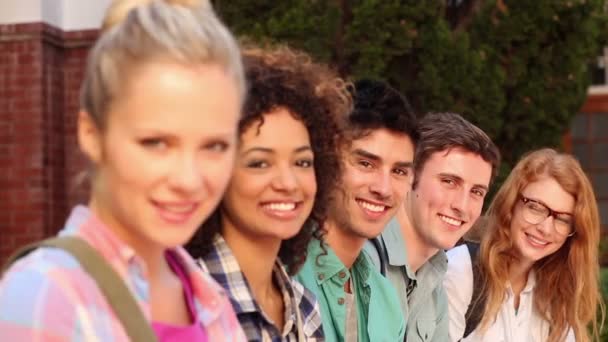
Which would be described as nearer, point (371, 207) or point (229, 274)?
point (229, 274)

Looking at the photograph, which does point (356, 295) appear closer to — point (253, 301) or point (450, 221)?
point (450, 221)

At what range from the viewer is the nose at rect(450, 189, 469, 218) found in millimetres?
3480

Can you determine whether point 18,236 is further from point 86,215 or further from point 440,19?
point 86,215

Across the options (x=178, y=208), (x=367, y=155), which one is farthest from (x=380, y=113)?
(x=178, y=208)

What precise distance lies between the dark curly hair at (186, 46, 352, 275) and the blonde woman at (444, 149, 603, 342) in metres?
1.66

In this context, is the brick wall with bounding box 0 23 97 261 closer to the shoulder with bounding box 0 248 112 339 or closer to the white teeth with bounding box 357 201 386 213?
the white teeth with bounding box 357 201 386 213

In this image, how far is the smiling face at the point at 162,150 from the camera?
4.53ft

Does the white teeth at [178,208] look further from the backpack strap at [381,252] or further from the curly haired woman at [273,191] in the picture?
the backpack strap at [381,252]

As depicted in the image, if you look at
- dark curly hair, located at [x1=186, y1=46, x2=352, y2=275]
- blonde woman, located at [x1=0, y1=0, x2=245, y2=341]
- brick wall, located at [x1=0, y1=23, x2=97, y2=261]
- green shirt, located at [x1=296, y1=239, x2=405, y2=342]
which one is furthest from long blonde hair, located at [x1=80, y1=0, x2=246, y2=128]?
brick wall, located at [x1=0, y1=23, x2=97, y2=261]

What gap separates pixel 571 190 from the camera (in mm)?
3852

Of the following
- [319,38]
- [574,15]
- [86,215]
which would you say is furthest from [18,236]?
[86,215]

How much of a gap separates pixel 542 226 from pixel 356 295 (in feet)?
4.01

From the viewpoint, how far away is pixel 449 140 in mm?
3535

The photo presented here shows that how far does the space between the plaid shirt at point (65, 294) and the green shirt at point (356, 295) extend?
118cm
